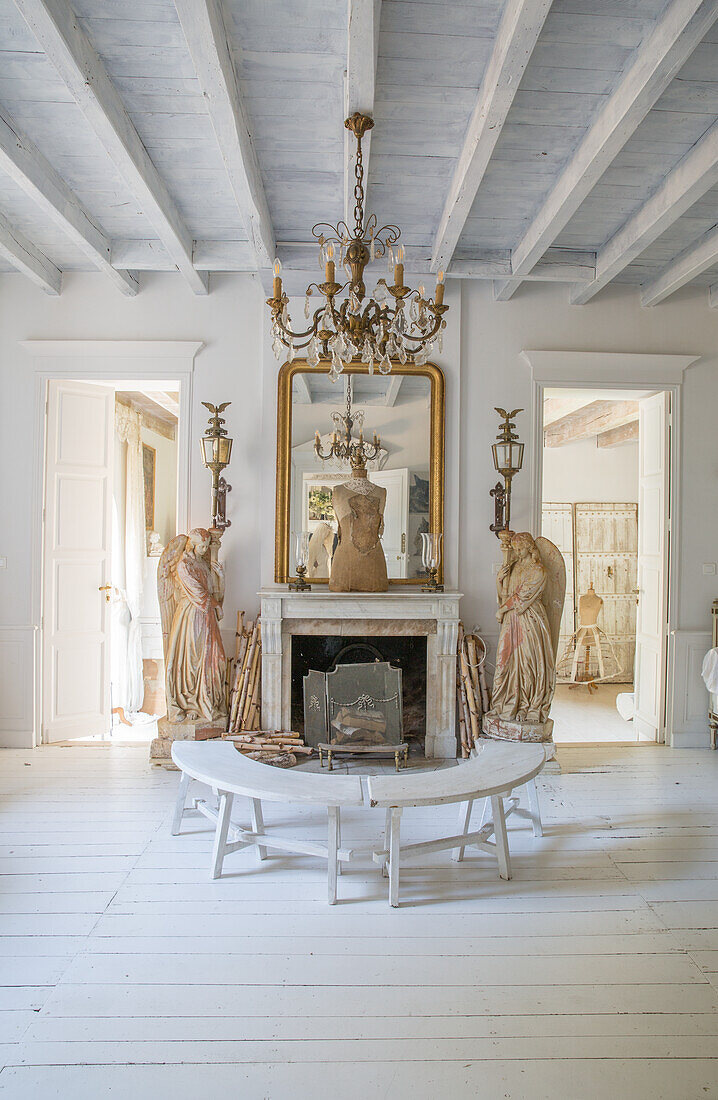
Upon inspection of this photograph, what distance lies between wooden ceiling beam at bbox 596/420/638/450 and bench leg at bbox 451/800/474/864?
16.4ft

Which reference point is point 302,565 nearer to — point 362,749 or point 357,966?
point 362,749

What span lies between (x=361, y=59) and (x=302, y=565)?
9.32 feet

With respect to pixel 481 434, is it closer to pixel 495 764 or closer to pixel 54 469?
pixel 495 764

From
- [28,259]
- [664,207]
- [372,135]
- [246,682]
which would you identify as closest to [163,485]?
[28,259]

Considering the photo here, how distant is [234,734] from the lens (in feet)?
14.7

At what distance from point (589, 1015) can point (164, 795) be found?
251cm

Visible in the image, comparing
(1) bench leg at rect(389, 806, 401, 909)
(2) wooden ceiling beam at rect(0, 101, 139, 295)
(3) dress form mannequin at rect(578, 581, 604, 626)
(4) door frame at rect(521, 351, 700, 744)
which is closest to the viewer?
(1) bench leg at rect(389, 806, 401, 909)

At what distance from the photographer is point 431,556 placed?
4.66 metres

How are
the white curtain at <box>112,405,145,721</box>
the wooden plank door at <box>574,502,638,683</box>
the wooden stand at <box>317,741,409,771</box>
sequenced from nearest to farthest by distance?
the wooden stand at <box>317,741,409,771</box>, the white curtain at <box>112,405,145,721</box>, the wooden plank door at <box>574,502,638,683</box>

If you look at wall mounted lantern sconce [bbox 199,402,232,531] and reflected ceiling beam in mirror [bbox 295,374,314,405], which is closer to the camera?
wall mounted lantern sconce [bbox 199,402,232,531]

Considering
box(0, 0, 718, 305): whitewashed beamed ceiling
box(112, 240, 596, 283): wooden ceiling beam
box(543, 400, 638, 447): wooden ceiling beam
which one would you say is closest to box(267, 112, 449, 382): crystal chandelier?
box(0, 0, 718, 305): whitewashed beamed ceiling

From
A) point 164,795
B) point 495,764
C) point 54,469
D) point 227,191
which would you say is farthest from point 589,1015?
point 54,469

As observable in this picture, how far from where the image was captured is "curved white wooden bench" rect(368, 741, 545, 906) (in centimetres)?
270

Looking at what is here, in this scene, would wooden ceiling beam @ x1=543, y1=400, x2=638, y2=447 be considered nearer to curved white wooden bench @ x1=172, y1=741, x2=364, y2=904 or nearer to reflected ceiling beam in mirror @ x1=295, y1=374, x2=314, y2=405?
reflected ceiling beam in mirror @ x1=295, y1=374, x2=314, y2=405
